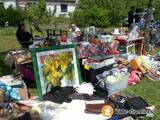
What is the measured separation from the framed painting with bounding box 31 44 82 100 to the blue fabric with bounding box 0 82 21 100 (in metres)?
0.39

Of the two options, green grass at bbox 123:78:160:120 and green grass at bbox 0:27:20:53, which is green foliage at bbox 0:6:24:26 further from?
green grass at bbox 123:78:160:120

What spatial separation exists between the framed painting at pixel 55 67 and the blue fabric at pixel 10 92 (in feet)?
1.29

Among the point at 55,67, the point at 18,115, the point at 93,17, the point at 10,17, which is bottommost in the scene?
the point at 10,17

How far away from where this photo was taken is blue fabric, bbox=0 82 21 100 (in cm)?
655

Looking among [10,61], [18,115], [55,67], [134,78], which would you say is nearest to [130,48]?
[134,78]

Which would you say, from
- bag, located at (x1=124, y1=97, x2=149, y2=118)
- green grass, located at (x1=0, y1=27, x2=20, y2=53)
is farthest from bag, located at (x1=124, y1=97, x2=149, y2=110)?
green grass, located at (x1=0, y1=27, x2=20, y2=53)

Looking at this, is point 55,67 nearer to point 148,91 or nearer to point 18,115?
point 18,115

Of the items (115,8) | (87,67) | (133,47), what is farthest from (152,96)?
(115,8)

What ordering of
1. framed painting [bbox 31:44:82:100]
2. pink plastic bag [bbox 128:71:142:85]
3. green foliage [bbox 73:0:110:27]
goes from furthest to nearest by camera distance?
green foliage [bbox 73:0:110:27] → pink plastic bag [bbox 128:71:142:85] → framed painting [bbox 31:44:82:100]

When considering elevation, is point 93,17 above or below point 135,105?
below

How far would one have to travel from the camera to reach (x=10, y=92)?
21.7ft

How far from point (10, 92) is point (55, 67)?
3.12 ft

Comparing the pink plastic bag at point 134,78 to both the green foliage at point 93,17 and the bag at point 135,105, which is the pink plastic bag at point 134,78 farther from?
the green foliage at point 93,17

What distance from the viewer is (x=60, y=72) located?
712 cm
